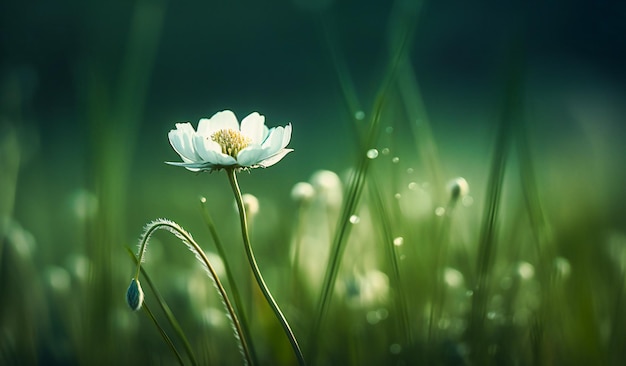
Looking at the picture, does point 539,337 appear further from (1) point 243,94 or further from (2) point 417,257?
(1) point 243,94

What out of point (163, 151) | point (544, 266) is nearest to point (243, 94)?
point (163, 151)

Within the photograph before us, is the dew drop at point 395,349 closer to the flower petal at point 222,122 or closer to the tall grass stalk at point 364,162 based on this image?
the tall grass stalk at point 364,162

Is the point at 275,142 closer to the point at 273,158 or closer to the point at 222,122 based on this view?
the point at 273,158

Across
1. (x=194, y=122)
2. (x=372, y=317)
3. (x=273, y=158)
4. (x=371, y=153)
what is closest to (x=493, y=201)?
(x=371, y=153)

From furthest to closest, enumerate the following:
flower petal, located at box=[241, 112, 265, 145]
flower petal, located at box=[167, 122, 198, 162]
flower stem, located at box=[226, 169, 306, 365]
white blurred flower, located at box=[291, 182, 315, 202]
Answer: white blurred flower, located at box=[291, 182, 315, 202]
flower petal, located at box=[241, 112, 265, 145]
flower petal, located at box=[167, 122, 198, 162]
flower stem, located at box=[226, 169, 306, 365]

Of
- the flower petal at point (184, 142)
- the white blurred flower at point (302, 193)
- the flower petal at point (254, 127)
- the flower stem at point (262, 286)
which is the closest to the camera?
the flower stem at point (262, 286)

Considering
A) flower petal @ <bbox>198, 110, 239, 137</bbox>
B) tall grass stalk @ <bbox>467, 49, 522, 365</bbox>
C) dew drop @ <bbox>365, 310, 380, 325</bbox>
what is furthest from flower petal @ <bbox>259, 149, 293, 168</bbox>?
dew drop @ <bbox>365, 310, 380, 325</bbox>

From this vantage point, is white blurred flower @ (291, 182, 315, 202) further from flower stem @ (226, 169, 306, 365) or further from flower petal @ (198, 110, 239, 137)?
flower stem @ (226, 169, 306, 365)

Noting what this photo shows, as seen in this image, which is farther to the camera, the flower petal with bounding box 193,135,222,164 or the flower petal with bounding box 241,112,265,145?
the flower petal with bounding box 241,112,265,145

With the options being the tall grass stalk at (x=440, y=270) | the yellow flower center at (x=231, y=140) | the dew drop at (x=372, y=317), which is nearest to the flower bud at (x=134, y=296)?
the yellow flower center at (x=231, y=140)
